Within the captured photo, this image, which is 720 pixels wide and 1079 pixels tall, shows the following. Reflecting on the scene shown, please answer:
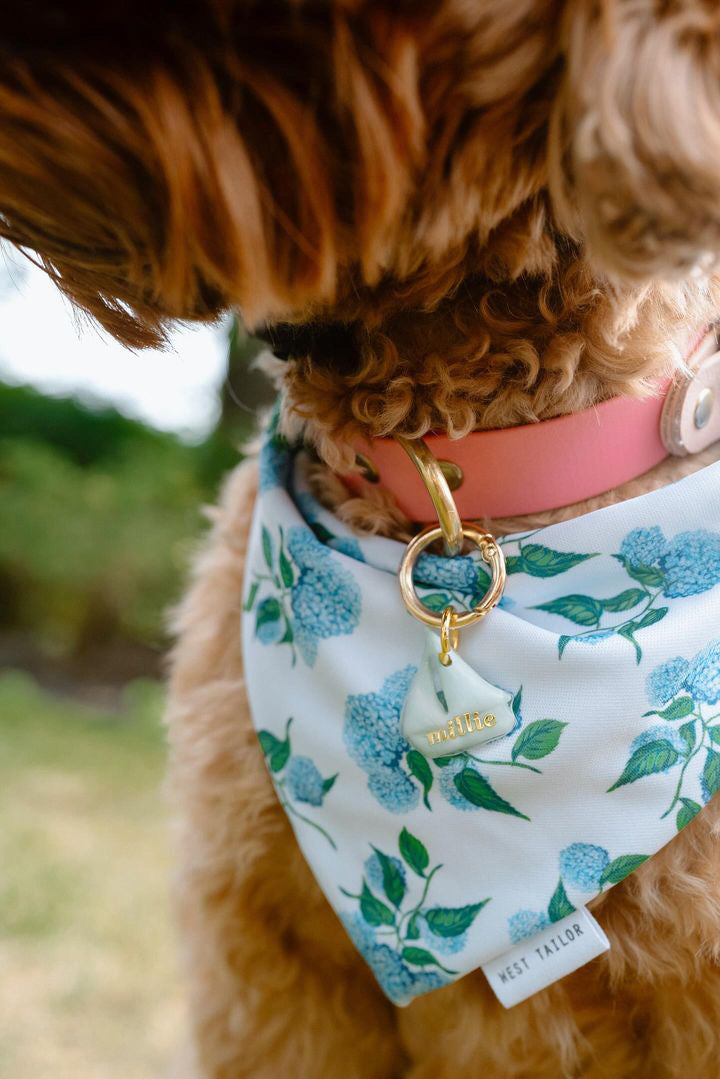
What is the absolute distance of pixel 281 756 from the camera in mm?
1229

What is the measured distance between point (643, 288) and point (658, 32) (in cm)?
31

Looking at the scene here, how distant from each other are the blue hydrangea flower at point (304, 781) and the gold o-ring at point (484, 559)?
0.25 metres

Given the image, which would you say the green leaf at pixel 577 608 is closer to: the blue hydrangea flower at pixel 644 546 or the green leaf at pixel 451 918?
the blue hydrangea flower at pixel 644 546

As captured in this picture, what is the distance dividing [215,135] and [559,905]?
806 mm

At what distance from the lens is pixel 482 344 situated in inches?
41.4

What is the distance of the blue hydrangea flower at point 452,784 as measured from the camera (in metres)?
1.08

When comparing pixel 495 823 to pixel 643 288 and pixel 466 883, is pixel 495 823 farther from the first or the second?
pixel 643 288

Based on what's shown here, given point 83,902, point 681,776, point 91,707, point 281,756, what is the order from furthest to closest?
point 91,707, point 83,902, point 281,756, point 681,776

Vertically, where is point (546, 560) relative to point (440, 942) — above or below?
above

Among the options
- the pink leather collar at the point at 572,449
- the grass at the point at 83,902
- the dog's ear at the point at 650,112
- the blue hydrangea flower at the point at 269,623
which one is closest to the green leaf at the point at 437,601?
the pink leather collar at the point at 572,449

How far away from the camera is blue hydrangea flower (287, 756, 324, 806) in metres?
1.19

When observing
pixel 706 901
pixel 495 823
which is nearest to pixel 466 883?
pixel 495 823

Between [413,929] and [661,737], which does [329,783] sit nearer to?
[413,929]

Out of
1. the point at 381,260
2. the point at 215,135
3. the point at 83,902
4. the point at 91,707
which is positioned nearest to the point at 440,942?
the point at 381,260
